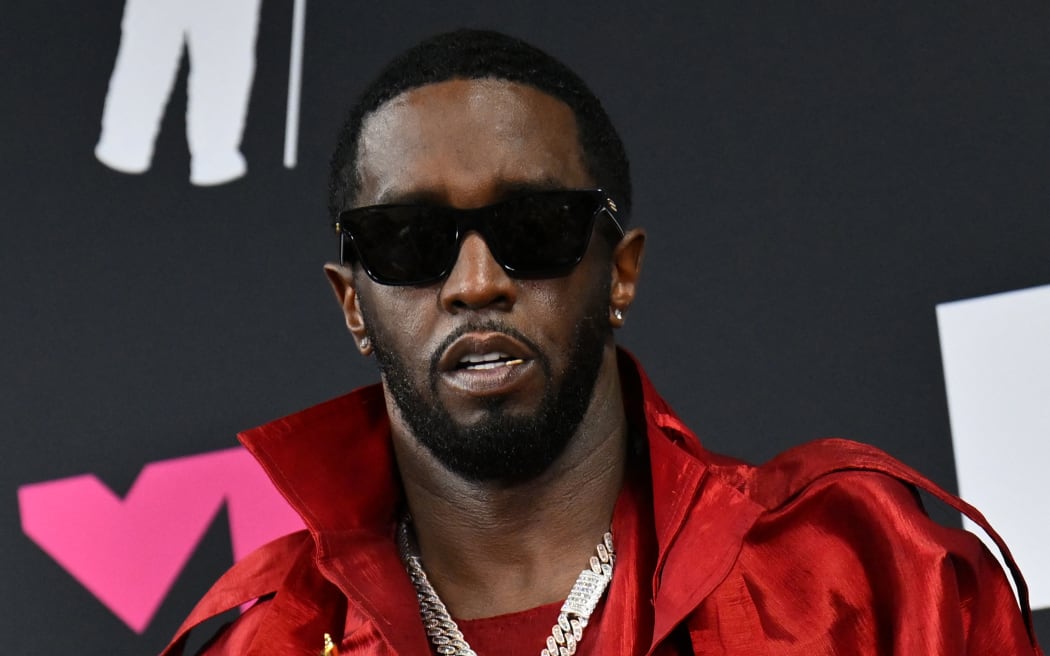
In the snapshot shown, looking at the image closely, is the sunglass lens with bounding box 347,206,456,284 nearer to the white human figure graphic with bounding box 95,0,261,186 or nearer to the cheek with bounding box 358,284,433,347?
the cheek with bounding box 358,284,433,347

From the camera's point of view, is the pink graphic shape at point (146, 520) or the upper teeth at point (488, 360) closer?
the upper teeth at point (488, 360)

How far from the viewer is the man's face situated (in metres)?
1.36

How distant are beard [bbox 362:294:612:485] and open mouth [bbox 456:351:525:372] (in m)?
0.02

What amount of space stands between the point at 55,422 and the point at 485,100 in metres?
0.96

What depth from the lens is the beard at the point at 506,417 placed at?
1.37 meters

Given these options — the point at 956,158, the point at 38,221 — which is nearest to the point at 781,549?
the point at 956,158

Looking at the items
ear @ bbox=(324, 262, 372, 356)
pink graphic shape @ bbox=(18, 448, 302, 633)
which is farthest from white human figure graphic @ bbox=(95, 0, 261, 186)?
ear @ bbox=(324, 262, 372, 356)

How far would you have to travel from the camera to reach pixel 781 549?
4.47 feet

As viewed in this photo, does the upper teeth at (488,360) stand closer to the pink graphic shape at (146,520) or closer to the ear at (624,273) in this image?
the ear at (624,273)

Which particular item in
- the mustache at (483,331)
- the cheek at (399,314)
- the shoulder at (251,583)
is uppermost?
the cheek at (399,314)

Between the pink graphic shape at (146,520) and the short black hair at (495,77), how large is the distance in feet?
1.99

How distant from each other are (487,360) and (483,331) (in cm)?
3

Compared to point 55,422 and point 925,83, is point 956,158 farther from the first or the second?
point 55,422

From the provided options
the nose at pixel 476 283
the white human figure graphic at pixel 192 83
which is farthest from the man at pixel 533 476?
the white human figure graphic at pixel 192 83
